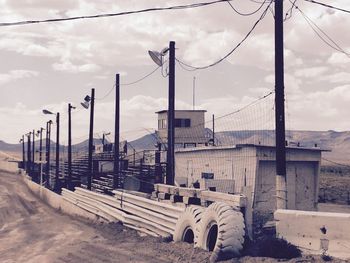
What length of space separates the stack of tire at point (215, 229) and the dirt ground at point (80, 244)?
Result: 1.13 feet

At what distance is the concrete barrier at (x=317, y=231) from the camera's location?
32.9ft

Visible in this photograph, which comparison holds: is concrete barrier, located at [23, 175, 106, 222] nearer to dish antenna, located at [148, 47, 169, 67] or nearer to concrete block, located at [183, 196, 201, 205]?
concrete block, located at [183, 196, 201, 205]

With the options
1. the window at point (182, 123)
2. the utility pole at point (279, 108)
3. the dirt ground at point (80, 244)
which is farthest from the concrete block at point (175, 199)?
the window at point (182, 123)

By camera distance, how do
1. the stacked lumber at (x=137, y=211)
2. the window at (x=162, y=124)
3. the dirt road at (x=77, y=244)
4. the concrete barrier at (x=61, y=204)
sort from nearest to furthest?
the dirt road at (x=77, y=244) < the stacked lumber at (x=137, y=211) < the concrete barrier at (x=61, y=204) < the window at (x=162, y=124)

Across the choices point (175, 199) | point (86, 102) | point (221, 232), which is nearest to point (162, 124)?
point (86, 102)

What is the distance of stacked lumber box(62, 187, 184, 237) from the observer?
49.8 ft

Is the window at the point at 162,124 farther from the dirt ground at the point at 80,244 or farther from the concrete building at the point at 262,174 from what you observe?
the dirt ground at the point at 80,244

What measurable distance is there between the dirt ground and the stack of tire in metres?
0.34

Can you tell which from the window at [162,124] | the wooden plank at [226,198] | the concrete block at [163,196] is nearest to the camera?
the wooden plank at [226,198]

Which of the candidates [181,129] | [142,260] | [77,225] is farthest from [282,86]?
[181,129]

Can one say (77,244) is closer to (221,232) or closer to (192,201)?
(192,201)

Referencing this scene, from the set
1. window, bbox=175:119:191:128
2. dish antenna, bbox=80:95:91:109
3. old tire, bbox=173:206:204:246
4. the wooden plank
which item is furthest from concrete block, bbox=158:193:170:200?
window, bbox=175:119:191:128

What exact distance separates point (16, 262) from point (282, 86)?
10.3 m

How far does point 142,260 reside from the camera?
12.6 metres
